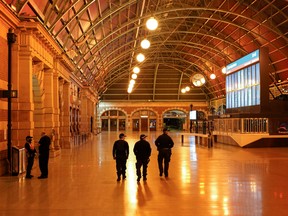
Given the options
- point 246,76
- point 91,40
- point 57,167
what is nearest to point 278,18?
point 246,76

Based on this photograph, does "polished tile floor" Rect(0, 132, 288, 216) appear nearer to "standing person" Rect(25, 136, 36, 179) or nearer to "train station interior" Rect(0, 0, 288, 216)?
"train station interior" Rect(0, 0, 288, 216)

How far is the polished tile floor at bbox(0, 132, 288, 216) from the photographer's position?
25.1 ft

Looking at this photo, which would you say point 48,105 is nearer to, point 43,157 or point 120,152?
point 43,157

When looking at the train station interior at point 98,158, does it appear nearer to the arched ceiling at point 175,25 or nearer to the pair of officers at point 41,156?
the arched ceiling at point 175,25

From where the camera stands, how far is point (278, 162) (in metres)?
16.5

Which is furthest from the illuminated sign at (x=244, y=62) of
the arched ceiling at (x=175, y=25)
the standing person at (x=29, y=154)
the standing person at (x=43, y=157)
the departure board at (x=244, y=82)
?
the standing person at (x=29, y=154)

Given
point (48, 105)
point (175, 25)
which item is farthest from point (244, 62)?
point (48, 105)

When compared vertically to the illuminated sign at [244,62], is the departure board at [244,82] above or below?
below

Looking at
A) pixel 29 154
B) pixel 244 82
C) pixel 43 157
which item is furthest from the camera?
pixel 244 82

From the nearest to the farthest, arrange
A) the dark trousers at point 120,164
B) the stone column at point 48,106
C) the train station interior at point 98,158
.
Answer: the train station interior at point 98,158, the dark trousers at point 120,164, the stone column at point 48,106

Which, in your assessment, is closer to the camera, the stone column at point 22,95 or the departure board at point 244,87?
the stone column at point 22,95

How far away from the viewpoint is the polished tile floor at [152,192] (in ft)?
25.1

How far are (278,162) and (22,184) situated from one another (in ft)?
34.1

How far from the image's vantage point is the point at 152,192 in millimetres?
9555
